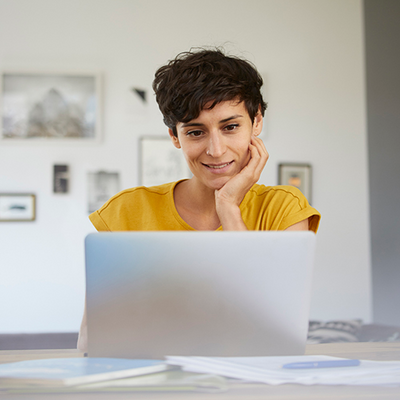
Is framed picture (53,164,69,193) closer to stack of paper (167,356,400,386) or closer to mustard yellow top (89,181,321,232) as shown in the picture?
mustard yellow top (89,181,321,232)

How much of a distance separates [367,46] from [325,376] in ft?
10.1

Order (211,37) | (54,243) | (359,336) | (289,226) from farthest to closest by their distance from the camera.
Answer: (211,37) < (54,243) < (359,336) < (289,226)

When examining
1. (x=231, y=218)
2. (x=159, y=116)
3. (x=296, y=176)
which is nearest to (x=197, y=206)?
(x=231, y=218)

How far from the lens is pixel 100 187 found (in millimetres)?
2746

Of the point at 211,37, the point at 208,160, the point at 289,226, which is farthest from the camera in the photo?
the point at 211,37

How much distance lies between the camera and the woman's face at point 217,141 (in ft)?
3.90

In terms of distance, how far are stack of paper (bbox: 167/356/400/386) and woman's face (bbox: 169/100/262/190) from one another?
0.77m

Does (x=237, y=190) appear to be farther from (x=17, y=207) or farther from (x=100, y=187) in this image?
(x=17, y=207)

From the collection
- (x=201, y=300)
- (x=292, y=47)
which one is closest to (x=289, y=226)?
(x=201, y=300)

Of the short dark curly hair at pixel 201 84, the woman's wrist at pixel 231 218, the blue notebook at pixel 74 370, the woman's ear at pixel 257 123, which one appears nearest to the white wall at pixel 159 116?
the woman's ear at pixel 257 123

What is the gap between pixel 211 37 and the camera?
2.89m

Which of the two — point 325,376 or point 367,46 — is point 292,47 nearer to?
point 367,46

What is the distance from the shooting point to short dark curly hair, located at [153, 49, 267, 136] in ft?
3.80

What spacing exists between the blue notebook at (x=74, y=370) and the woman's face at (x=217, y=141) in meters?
0.78
